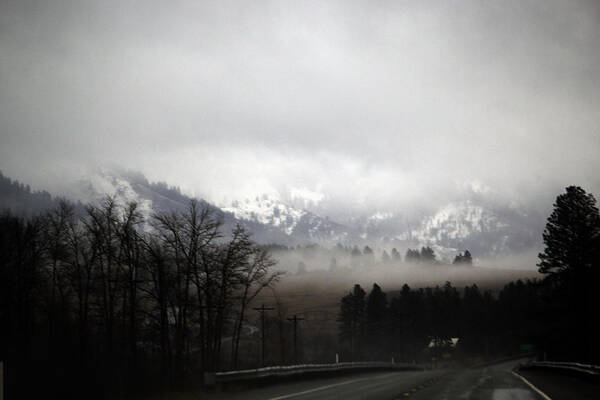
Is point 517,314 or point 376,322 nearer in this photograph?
point 376,322

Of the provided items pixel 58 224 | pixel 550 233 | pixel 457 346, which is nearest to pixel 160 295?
pixel 58 224

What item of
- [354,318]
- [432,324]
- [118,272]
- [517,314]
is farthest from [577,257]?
[517,314]

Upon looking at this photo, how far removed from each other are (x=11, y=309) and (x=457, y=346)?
107622mm

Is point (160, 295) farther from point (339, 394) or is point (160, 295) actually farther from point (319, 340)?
point (319, 340)

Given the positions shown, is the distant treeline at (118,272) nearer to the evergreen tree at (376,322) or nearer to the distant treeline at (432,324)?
the distant treeline at (432,324)

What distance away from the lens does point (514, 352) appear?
5295 inches

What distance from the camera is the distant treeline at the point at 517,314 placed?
52469 millimetres

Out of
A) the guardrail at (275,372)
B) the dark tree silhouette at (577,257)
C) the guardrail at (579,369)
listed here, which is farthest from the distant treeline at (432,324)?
the guardrail at (275,372)

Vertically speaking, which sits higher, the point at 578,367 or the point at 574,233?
the point at 574,233

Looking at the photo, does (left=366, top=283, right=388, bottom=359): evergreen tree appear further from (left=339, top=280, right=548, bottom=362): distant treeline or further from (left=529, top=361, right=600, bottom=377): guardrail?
(left=529, top=361, right=600, bottom=377): guardrail

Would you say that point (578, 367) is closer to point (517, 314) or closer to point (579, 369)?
point (579, 369)

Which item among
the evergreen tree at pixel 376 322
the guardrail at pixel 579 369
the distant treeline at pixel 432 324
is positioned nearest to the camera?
the guardrail at pixel 579 369

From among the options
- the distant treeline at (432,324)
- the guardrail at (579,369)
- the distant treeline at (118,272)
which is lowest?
the distant treeline at (432,324)

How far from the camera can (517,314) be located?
136m
